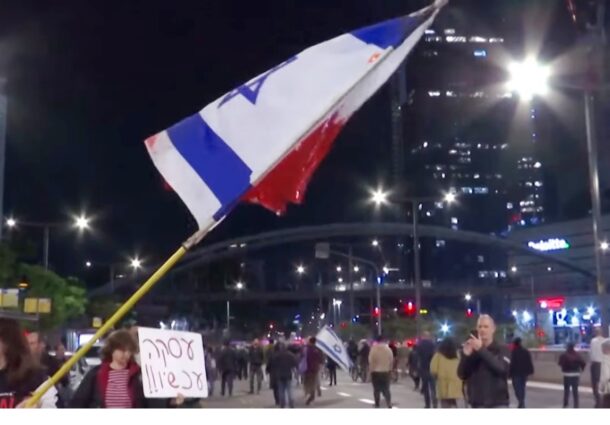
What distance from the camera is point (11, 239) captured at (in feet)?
114

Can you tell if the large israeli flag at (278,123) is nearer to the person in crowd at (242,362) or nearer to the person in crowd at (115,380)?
the person in crowd at (115,380)

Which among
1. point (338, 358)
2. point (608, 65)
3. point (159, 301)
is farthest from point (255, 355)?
point (159, 301)

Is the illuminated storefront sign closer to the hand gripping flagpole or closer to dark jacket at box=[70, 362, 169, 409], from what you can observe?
dark jacket at box=[70, 362, 169, 409]

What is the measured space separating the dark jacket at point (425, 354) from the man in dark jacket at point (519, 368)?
2.52m

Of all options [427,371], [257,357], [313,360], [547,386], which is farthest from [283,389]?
[547,386]

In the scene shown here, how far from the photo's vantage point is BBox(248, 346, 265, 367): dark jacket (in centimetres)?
2430

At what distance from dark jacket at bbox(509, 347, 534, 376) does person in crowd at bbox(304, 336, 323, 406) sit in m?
5.35

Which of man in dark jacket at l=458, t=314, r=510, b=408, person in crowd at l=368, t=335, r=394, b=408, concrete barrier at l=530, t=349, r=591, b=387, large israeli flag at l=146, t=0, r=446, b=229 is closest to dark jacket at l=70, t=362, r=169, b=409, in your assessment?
large israeli flag at l=146, t=0, r=446, b=229

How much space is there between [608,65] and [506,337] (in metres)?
16.6

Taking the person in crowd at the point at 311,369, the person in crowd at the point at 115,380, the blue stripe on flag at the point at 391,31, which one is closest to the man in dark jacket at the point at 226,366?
the person in crowd at the point at 311,369

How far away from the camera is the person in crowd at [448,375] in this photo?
40.7 ft

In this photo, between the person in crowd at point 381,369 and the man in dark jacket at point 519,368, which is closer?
the man in dark jacket at point 519,368

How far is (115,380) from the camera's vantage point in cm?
633
